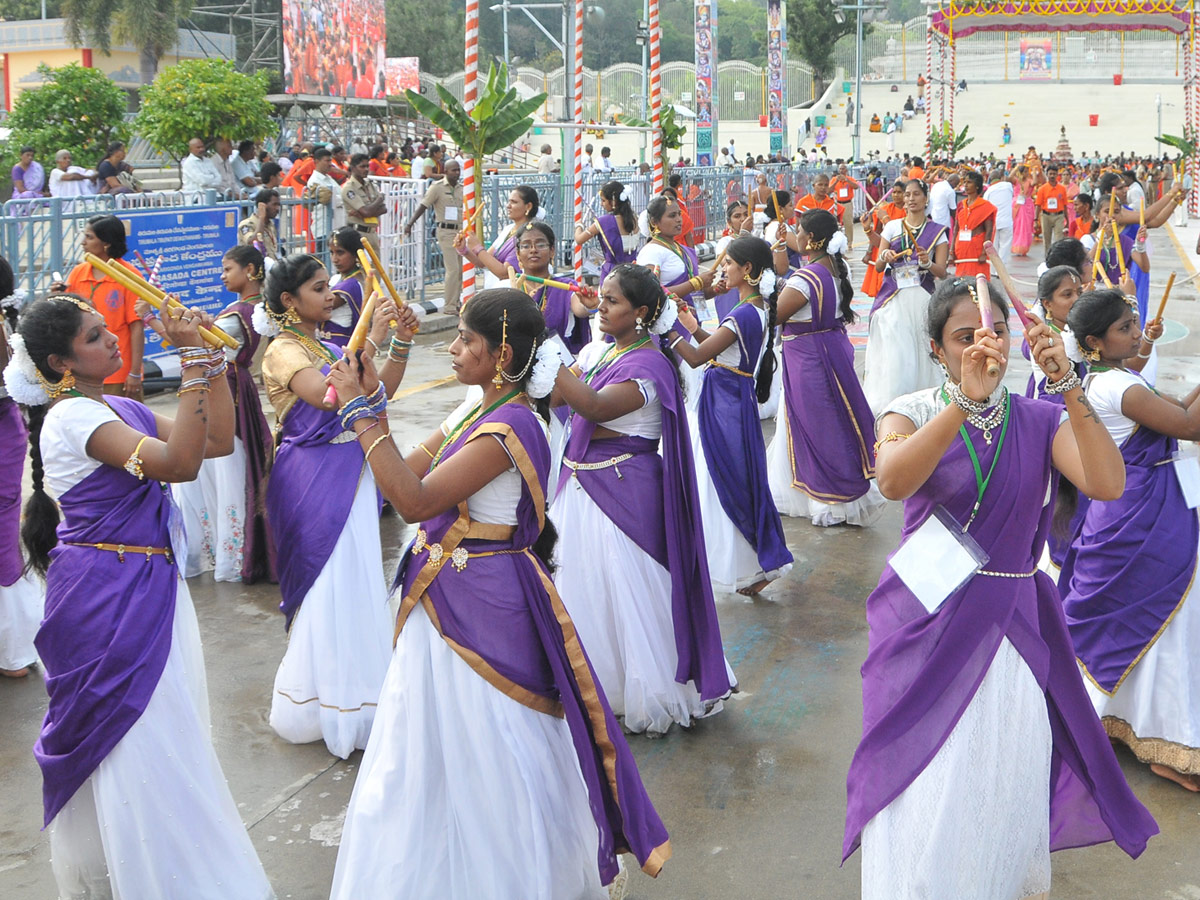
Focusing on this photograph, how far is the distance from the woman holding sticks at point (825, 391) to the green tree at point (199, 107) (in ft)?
37.3

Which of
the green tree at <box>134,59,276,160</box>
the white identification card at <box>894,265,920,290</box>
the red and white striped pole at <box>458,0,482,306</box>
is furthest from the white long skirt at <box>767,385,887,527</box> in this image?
the green tree at <box>134,59,276,160</box>

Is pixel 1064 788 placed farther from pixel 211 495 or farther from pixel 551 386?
pixel 211 495

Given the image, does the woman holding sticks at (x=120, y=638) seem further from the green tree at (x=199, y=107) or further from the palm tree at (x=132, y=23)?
the palm tree at (x=132, y=23)

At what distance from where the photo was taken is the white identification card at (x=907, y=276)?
407 inches

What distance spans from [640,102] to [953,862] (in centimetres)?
5748

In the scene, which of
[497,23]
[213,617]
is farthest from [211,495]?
[497,23]

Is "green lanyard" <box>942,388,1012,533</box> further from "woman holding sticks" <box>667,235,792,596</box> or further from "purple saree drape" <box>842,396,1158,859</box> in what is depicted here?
"woman holding sticks" <box>667,235,792,596</box>

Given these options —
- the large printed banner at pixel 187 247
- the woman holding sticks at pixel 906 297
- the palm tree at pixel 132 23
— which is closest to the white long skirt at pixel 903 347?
the woman holding sticks at pixel 906 297

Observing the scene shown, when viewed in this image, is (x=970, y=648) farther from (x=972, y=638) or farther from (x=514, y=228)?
(x=514, y=228)

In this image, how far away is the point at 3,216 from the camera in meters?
10.5

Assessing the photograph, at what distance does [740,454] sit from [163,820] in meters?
3.67

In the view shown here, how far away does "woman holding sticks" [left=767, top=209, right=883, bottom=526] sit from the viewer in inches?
303

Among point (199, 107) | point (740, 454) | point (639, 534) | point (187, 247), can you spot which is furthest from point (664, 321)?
point (199, 107)

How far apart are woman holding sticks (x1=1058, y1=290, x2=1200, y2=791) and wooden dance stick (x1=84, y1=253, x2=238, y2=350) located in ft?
9.42
